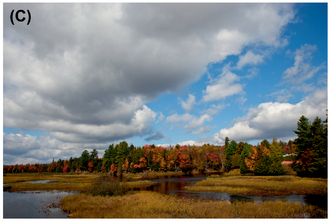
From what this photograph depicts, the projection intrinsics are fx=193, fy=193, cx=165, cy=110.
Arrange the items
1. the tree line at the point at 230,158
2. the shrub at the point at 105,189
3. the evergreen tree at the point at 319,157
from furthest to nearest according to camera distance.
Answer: the tree line at the point at 230,158, the evergreen tree at the point at 319,157, the shrub at the point at 105,189

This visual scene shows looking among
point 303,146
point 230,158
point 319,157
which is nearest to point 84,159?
point 230,158

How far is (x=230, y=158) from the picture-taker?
115812 millimetres

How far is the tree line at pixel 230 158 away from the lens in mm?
56125

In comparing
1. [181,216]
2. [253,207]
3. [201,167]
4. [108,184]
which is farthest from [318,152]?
[201,167]

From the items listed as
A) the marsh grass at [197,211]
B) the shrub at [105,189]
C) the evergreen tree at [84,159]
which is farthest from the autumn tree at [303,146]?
the evergreen tree at [84,159]

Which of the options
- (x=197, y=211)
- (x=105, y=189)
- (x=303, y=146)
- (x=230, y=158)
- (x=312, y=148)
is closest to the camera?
(x=197, y=211)

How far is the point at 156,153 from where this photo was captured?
133 metres

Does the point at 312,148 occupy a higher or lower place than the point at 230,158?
higher

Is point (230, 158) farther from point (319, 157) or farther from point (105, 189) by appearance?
point (105, 189)

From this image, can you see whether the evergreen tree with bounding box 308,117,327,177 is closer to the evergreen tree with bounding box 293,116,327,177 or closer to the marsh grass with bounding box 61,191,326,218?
the evergreen tree with bounding box 293,116,327,177

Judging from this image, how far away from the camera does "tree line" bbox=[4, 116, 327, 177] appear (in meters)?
56.1

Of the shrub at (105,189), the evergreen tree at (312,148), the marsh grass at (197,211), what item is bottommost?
the marsh grass at (197,211)

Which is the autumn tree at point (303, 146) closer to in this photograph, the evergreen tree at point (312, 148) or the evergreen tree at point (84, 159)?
the evergreen tree at point (312, 148)

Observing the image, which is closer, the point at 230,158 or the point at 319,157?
the point at 319,157
